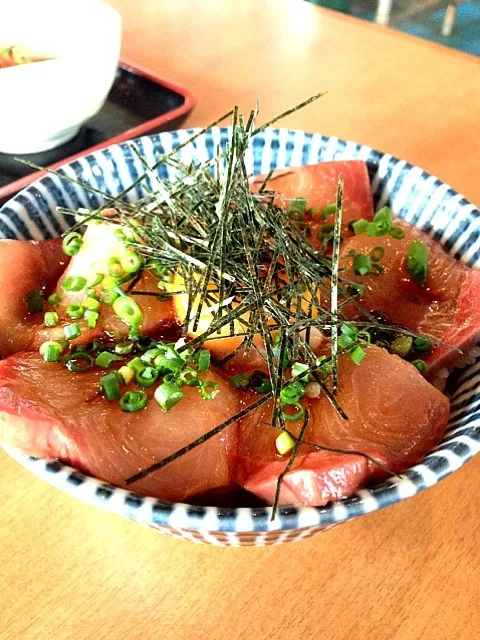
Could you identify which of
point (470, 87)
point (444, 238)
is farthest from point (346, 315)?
point (470, 87)

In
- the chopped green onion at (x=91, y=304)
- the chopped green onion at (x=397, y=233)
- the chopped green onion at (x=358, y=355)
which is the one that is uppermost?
the chopped green onion at (x=397, y=233)

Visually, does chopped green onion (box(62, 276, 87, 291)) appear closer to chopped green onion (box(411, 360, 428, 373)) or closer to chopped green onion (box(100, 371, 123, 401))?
chopped green onion (box(100, 371, 123, 401))

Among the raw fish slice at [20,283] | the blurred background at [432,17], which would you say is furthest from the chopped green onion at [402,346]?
the blurred background at [432,17]

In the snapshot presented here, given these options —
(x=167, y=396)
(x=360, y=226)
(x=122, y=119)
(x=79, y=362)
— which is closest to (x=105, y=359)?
(x=79, y=362)

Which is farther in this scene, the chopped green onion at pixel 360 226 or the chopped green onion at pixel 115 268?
the chopped green onion at pixel 360 226

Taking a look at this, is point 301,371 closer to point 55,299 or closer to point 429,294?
point 429,294

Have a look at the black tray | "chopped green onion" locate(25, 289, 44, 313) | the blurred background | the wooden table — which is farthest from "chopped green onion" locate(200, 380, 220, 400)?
the blurred background

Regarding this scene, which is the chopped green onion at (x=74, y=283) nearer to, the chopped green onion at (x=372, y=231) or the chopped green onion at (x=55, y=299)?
the chopped green onion at (x=55, y=299)

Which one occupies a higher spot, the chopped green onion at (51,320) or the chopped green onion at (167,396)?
the chopped green onion at (167,396)

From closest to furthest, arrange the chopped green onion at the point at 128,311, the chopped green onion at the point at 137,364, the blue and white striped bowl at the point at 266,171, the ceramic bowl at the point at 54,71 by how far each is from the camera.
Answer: the blue and white striped bowl at the point at 266,171 < the chopped green onion at the point at 137,364 < the chopped green onion at the point at 128,311 < the ceramic bowl at the point at 54,71

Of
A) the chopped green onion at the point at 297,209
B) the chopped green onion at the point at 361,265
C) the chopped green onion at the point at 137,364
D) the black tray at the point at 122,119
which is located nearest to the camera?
the chopped green onion at the point at 137,364
